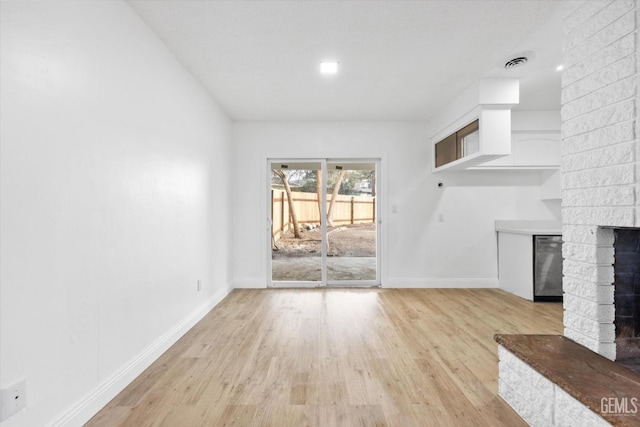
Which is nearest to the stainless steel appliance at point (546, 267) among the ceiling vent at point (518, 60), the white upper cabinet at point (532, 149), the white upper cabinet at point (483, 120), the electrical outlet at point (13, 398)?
the white upper cabinet at point (532, 149)

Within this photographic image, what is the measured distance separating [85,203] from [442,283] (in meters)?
4.31

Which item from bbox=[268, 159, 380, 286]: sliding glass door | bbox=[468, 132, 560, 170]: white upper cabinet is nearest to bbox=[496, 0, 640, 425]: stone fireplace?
bbox=[468, 132, 560, 170]: white upper cabinet

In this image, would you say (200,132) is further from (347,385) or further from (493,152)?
(493,152)

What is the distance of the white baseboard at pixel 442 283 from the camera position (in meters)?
4.48

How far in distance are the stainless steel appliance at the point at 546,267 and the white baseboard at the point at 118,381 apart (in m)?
4.00

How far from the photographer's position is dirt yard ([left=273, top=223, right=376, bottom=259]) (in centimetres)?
470

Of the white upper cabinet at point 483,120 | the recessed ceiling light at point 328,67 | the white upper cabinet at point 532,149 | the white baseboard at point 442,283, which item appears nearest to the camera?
the recessed ceiling light at point 328,67

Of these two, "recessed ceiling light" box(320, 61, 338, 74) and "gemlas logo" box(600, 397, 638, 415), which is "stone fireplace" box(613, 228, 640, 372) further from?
"recessed ceiling light" box(320, 61, 338, 74)

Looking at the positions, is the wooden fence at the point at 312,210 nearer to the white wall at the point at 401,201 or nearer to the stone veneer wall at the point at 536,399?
the white wall at the point at 401,201

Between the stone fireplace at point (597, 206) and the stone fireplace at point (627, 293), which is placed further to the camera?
the stone fireplace at point (627, 293)

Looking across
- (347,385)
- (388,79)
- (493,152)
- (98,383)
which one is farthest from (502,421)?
(388,79)

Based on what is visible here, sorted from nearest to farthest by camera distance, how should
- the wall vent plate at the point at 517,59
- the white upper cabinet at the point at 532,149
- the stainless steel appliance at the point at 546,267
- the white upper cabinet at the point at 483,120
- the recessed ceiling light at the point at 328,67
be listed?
1. the wall vent plate at the point at 517,59
2. the recessed ceiling light at the point at 328,67
3. the white upper cabinet at the point at 483,120
4. the stainless steel appliance at the point at 546,267
5. the white upper cabinet at the point at 532,149

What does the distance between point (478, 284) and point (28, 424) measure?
4753 millimetres

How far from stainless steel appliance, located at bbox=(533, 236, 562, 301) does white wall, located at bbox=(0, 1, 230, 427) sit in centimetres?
404
